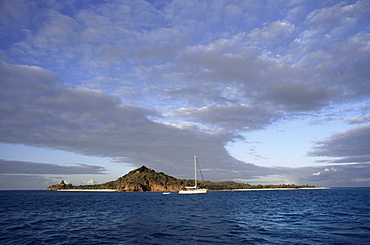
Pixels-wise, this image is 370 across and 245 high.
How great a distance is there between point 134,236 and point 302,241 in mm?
16602

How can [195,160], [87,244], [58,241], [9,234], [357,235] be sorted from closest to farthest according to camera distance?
[87,244] < [58,241] < [357,235] < [9,234] < [195,160]

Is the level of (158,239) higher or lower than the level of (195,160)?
lower

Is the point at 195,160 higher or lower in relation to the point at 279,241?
higher

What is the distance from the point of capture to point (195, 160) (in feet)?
595

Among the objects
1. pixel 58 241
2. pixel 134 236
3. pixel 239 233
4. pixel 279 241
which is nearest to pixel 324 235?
pixel 279 241

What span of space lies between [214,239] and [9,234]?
2289cm

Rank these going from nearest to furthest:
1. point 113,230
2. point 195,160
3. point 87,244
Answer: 1. point 87,244
2. point 113,230
3. point 195,160

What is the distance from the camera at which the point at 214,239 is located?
80.6 ft

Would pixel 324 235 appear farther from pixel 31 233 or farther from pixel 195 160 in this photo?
pixel 195 160

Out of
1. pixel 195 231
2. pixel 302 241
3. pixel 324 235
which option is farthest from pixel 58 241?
pixel 324 235

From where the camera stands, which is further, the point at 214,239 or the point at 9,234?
the point at 9,234

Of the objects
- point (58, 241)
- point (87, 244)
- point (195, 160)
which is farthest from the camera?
point (195, 160)

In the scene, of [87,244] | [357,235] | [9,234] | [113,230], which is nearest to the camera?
[87,244]

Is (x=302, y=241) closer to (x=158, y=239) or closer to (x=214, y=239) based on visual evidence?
(x=214, y=239)
